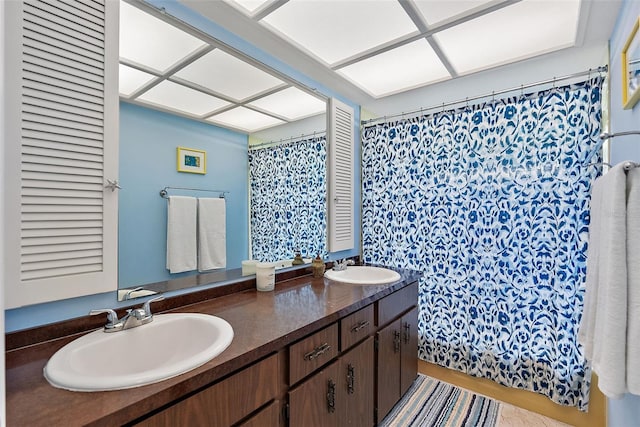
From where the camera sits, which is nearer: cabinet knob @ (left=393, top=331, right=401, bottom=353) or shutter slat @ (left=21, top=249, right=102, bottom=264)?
shutter slat @ (left=21, top=249, right=102, bottom=264)

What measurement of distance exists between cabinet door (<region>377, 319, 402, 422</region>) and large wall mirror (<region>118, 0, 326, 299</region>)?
0.80 m

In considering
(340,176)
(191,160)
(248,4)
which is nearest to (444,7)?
(248,4)

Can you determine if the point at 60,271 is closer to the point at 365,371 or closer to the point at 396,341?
the point at 365,371

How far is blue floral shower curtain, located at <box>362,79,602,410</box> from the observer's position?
6.04ft

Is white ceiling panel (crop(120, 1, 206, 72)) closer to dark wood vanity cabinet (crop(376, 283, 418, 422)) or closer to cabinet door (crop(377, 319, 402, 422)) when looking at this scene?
dark wood vanity cabinet (crop(376, 283, 418, 422))

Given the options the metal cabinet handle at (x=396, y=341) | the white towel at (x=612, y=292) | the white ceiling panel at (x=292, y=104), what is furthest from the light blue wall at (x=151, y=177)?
the white towel at (x=612, y=292)

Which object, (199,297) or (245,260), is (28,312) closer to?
(199,297)

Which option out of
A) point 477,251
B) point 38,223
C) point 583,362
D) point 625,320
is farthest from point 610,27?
point 38,223

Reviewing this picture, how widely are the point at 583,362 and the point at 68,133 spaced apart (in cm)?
285

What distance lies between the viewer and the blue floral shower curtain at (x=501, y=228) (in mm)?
1842

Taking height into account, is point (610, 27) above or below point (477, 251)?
above

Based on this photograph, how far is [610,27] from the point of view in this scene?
1.62 metres

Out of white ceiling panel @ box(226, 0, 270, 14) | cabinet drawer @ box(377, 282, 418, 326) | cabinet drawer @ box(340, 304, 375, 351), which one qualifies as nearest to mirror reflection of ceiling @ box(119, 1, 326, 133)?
white ceiling panel @ box(226, 0, 270, 14)

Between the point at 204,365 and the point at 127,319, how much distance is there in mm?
437
